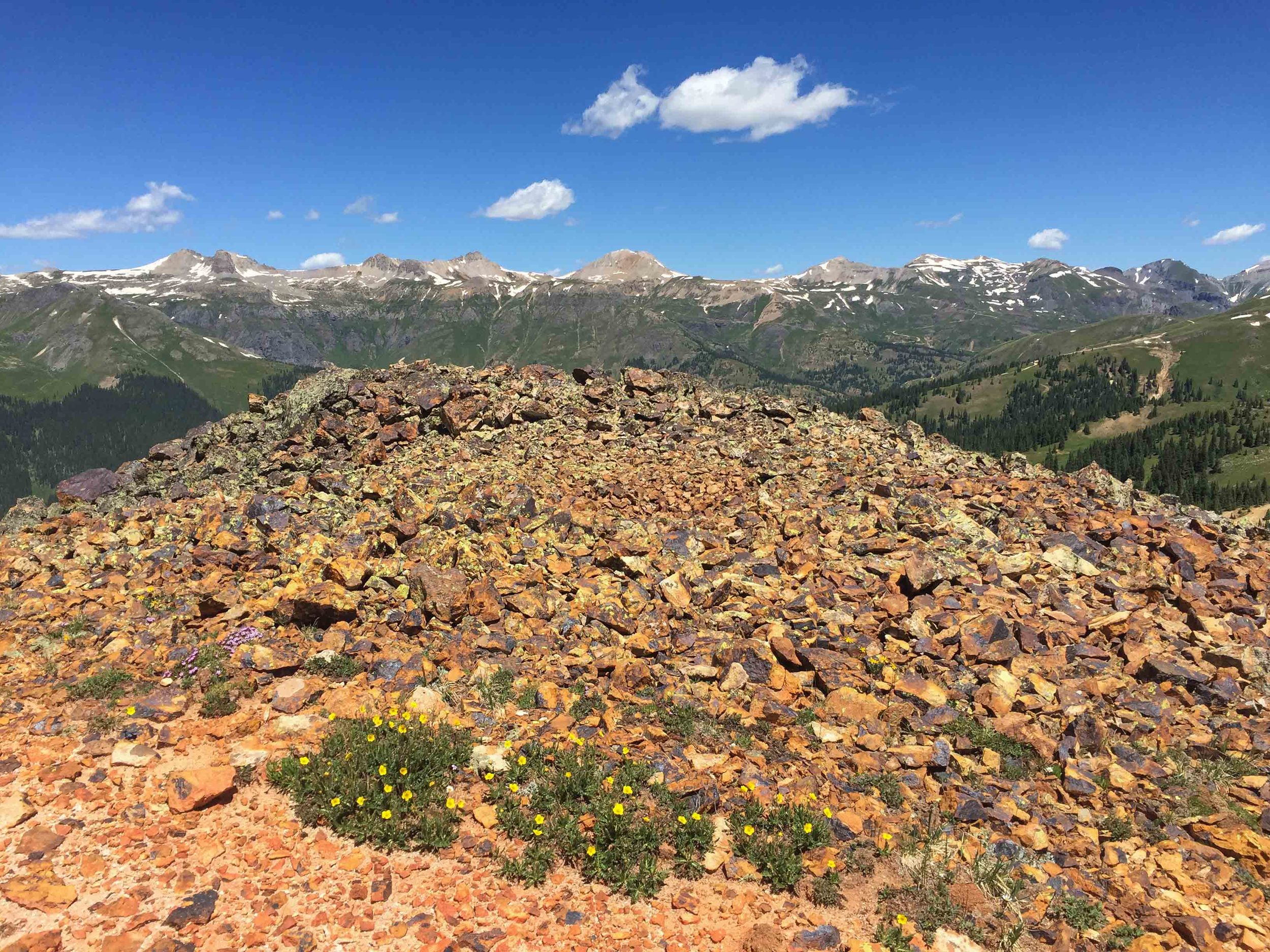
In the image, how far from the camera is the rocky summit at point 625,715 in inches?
350

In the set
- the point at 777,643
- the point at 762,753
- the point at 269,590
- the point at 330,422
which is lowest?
the point at 762,753

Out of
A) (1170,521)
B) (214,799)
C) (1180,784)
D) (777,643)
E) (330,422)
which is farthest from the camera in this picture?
(330,422)

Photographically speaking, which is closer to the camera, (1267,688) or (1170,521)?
(1267,688)

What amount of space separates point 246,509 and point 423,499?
5687 millimetres

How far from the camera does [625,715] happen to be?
43.2ft

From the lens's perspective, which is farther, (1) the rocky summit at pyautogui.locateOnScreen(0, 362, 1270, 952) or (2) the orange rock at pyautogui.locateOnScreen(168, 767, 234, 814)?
(2) the orange rock at pyautogui.locateOnScreen(168, 767, 234, 814)

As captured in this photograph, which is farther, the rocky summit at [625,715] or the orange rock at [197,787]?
the orange rock at [197,787]

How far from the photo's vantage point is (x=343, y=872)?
904 cm

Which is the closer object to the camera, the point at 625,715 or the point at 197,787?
the point at 197,787

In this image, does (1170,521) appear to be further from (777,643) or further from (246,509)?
(246,509)

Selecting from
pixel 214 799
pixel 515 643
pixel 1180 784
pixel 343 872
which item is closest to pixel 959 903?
pixel 1180 784

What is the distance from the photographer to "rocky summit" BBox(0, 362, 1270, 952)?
8.90 meters

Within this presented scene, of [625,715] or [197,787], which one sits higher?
[197,787]

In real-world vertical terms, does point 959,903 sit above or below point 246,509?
below
